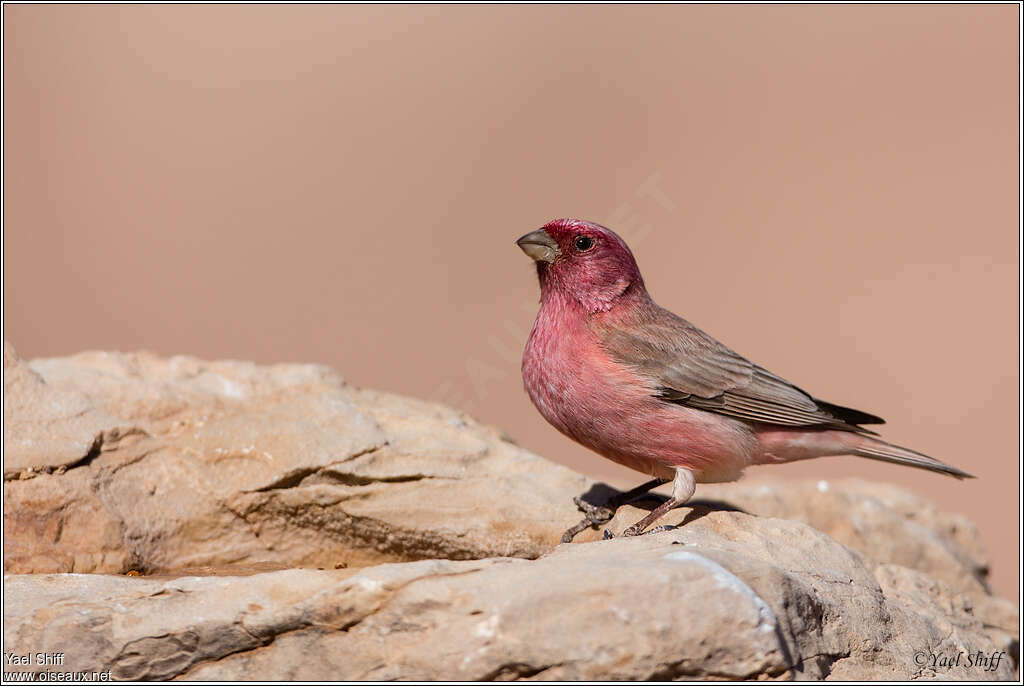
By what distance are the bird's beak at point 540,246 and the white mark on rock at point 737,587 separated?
2512mm

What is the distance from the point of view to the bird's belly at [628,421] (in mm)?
5301

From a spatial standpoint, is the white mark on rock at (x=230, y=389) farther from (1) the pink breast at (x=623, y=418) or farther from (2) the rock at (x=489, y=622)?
(2) the rock at (x=489, y=622)

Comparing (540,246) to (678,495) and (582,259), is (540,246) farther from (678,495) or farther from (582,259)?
(678,495)

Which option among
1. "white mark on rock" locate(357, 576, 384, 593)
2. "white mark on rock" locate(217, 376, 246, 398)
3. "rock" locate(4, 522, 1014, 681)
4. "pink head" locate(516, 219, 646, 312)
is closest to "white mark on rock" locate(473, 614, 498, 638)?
"rock" locate(4, 522, 1014, 681)

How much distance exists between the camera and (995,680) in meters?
4.48

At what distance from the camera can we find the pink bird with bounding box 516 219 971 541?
532cm

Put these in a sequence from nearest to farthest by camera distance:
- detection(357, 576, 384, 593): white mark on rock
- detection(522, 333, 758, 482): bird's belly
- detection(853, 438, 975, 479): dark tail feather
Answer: detection(357, 576, 384, 593): white mark on rock, detection(522, 333, 758, 482): bird's belly, detection(853, 438, 975, 479): dark tail feather

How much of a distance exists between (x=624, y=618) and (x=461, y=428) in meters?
2.92

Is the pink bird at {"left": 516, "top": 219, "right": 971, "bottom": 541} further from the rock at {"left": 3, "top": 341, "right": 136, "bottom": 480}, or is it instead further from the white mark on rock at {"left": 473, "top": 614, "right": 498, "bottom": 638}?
the rock at {"left": 3, "top": 341, "right": 136, "bottom": 480}

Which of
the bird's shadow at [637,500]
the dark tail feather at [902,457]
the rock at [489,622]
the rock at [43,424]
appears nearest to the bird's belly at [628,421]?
the bird's shadow at [637,500]

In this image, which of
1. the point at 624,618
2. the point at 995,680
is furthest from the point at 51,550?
the point at 995,680

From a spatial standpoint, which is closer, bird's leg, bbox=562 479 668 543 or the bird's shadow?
bird's leg, bbox=562 479 668 543

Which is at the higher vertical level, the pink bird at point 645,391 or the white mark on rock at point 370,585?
the pink bird at point 645,391

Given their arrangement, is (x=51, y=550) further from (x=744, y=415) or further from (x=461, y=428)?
(x=744, y=415)
